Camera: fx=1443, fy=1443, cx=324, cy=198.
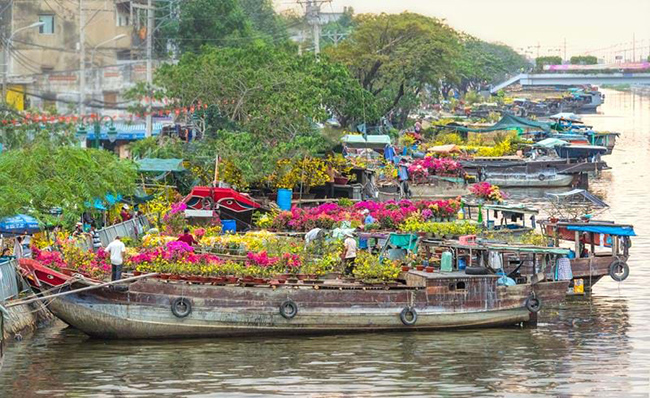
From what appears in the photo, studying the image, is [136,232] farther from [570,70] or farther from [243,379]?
[570,70]

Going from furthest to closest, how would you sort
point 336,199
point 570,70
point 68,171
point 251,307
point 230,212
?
point 570,70 < point 336,199 < point 230,212 < point 68,171 < point 251,307

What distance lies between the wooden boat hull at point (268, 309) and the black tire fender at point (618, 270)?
227 inches

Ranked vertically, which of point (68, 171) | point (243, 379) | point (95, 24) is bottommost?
point (243, 379)

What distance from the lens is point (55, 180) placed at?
36.8 meters

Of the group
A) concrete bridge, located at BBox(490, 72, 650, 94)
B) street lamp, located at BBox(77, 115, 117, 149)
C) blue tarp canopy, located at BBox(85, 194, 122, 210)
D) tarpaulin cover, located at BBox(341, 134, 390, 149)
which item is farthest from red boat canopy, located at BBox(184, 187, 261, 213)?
concrete bridge, located at BBox(490, 72, 650, 94)

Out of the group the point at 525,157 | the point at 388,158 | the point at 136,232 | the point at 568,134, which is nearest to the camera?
the point at 136,232

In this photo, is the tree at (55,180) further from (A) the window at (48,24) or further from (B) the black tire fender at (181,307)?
(A) the window at (48,24)

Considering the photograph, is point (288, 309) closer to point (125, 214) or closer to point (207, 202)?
point (125, 214)

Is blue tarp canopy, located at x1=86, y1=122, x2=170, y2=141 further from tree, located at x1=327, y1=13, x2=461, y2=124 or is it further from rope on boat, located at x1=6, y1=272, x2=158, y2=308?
rope on boat, located at x1=6, y1=272, x2=158, y2=308

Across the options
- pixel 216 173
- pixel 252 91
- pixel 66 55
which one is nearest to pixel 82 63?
pixel 252 91

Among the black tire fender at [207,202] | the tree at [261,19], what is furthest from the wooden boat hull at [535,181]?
the tree at [261,19]

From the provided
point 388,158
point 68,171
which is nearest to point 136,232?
point 68,171

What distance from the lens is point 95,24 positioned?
264ft

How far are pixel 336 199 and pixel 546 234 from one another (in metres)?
13.6
